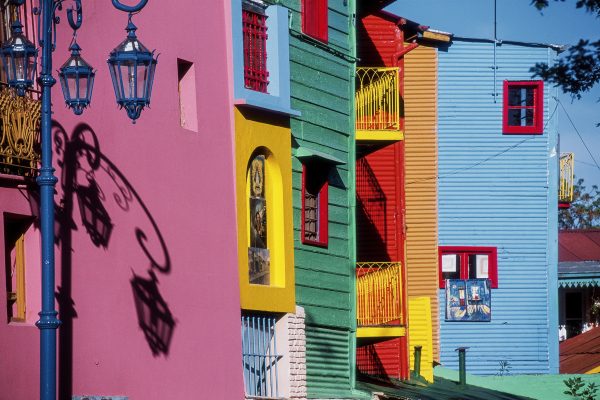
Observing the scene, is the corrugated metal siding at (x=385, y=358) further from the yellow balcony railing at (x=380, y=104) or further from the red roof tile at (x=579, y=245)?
the red roof tile at (x=579, y=245)

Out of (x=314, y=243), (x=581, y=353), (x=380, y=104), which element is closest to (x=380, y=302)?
(x=380, y=104)

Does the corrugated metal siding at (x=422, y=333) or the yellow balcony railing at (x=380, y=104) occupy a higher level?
the yellow balcony railing at (x=380, y=104)

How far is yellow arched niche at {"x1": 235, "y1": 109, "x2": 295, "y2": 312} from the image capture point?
22.1 m

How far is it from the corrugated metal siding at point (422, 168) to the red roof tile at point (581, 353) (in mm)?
4373

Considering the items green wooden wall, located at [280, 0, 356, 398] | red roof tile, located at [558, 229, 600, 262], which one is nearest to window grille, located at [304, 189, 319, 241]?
green wooden wall, located at [280, 0, 356, 398]

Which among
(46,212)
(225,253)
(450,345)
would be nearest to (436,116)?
(450,345)

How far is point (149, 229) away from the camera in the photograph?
19938 mm

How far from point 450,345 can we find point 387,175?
9.19m

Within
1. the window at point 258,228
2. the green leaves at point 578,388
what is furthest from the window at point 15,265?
the green leaves at point 578,388

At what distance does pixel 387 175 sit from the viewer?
31.8 m

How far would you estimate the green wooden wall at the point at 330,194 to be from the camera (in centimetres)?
2419

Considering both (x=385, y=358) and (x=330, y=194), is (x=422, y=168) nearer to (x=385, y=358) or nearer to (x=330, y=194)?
(x=385, y=358)

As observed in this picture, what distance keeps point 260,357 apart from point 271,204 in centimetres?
216

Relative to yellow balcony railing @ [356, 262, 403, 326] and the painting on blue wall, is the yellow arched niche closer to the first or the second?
yellow balcony railing @ [356, 262, 403, 326]
